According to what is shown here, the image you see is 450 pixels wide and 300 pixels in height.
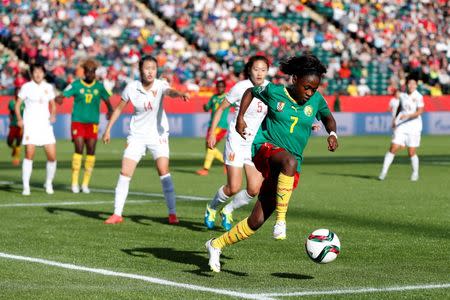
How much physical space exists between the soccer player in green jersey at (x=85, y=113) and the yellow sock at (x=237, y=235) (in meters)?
9.68

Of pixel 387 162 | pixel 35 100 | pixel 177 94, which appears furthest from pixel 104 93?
pixel 387 162

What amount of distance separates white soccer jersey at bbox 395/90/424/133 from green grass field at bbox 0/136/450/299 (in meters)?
1.08

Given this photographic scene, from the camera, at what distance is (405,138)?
75.6 feet

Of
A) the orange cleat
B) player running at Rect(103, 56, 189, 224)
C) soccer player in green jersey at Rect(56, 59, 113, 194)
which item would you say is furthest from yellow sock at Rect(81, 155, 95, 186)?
the orange cleat

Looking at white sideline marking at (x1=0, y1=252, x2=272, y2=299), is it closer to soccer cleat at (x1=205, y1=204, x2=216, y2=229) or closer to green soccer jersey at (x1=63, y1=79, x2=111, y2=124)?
soccer cleat at (x1=205, y1=204, x2=216, y2=229)

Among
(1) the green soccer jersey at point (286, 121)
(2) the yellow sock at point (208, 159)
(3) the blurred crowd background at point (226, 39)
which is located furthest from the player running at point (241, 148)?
(3) the blurred crowd background at point (226, 39)

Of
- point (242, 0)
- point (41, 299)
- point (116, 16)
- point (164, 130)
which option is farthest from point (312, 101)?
point (242, 0)

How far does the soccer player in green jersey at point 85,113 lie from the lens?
762 inches

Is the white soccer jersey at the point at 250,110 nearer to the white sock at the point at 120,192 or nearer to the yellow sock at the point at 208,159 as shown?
the white sock at the point at 120,192

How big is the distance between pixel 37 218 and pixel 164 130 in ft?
7.15

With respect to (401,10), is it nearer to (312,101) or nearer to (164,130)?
(164,130)

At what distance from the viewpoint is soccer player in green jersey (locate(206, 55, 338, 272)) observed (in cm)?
957

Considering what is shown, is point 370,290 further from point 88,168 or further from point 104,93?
point 88,168

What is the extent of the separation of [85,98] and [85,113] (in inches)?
11.3
